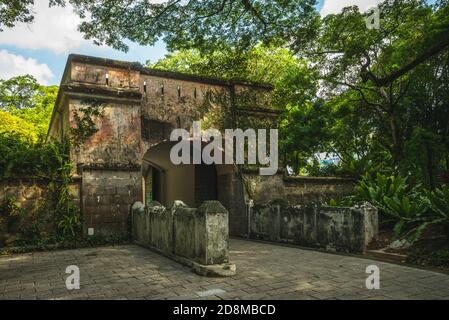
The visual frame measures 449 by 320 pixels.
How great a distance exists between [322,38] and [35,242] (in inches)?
380

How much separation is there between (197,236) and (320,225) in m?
3.42

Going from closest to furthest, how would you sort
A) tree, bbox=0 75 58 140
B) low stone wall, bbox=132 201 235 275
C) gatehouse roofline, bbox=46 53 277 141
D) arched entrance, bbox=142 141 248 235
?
low stone wall, bbox=132 201 235 275 < gatehouse roofline, bbox=46 53 277 141 < arched entrance, bbox=142 141 248 235 < tree, bbox=0 75 58 140

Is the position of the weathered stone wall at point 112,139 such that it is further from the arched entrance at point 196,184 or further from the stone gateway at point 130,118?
the arched entrance at point 196,184

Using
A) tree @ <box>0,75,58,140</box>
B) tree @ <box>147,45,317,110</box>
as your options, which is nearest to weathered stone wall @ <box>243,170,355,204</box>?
tree @ <box>147,45,317,110</box>

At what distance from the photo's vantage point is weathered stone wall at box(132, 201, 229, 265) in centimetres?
534

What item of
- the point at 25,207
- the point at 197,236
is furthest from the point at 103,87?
the point at 197,236

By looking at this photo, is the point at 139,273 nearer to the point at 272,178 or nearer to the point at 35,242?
the point at 35,242

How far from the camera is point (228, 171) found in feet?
36.7

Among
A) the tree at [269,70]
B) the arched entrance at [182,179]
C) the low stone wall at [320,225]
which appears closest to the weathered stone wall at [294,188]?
the arched entrance at [182,179]

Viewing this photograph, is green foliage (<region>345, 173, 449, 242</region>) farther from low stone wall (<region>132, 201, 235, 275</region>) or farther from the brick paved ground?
low stone wall (<region>132, 201, 235, 275</region>)

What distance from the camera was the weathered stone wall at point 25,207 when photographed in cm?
770

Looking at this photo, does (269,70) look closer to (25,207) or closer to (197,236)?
(25,207)

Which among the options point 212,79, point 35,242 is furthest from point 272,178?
point 35,242

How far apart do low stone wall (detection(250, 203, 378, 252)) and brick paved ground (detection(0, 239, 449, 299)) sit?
0.59 metres
